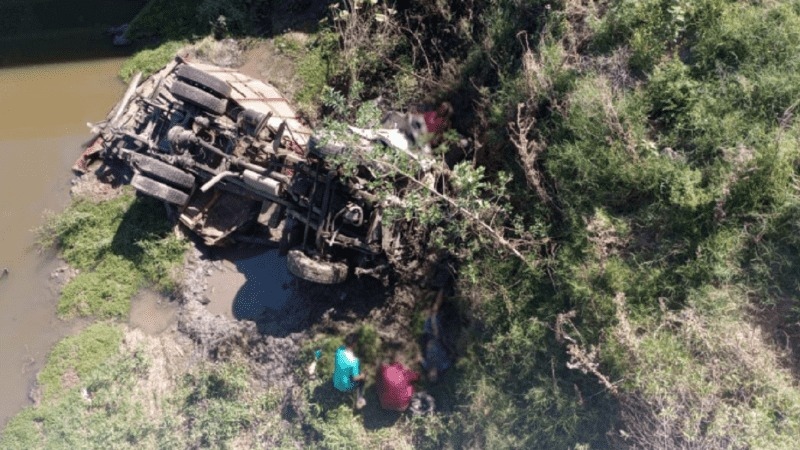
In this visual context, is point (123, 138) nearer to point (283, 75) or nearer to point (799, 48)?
point (283, 75)

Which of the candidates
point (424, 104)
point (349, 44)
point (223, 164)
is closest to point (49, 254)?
point (223, 164)

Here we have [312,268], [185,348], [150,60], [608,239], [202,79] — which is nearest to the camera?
[608,239]

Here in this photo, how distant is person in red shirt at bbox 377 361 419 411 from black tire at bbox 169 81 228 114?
3671 mm

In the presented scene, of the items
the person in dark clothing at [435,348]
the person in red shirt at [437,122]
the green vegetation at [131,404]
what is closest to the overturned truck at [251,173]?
the person in red shirt at [437,122]

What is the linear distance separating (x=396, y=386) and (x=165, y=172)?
3731 millimetres

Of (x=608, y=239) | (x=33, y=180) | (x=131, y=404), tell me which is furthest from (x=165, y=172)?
(x=608, y=239)

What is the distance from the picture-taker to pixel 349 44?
281 inches

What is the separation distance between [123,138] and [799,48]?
7.84 m

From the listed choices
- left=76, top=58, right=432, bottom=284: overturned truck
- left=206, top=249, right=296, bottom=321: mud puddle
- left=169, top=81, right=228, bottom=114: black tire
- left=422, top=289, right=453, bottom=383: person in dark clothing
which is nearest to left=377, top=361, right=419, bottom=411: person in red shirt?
left=422, top=289, right=453, bottom=383: person in dark clothing

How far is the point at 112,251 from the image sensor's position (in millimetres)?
7480

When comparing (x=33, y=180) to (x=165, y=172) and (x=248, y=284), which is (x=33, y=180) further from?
(x=248, y=284)

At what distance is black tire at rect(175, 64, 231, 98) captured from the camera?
20.4ft

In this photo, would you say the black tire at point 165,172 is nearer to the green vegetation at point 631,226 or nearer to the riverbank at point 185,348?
the riverbank at point 185,348

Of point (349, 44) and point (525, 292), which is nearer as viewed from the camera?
point (525, 292)
